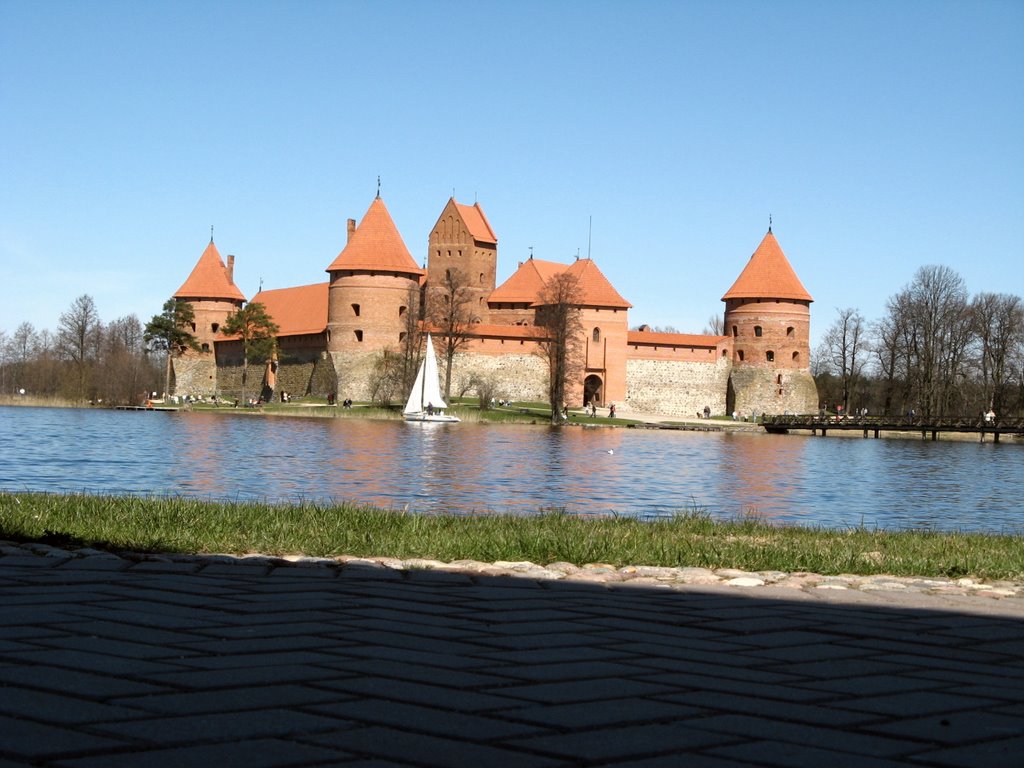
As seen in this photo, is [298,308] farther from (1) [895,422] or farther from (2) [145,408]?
(1) [895,422]

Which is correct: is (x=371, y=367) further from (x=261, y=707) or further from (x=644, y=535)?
(x=261, y=707)

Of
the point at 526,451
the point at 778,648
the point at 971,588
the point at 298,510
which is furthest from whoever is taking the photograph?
the point at 526,451

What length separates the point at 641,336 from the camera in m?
61.1

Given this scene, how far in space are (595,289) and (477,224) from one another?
27.1ft

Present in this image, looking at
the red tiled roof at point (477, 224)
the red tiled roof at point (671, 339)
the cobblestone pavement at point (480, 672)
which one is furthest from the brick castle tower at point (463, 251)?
the cobblestone pavement at point (480, 672)

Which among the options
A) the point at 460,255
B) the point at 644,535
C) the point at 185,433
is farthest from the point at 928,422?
the point at 644,535

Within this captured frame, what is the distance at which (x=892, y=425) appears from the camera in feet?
165

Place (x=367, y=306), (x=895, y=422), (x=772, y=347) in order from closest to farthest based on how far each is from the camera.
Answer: (x=895, y=422) < (x=367, y=306) < (x=772, y=347)

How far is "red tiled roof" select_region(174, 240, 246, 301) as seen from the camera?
6812cm

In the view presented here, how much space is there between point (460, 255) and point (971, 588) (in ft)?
191

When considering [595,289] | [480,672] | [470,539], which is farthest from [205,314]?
[480,672]

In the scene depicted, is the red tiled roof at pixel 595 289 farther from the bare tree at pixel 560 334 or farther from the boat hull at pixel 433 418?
the boat hull at pixel 433 418

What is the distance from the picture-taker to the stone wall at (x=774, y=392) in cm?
6141

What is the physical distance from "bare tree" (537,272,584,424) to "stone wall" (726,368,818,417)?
9134mm
